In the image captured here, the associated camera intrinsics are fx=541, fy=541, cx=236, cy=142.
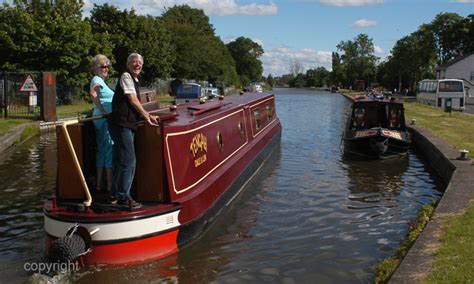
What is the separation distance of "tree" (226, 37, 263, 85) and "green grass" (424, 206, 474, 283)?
385 feet

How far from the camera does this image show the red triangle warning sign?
19.4 meters

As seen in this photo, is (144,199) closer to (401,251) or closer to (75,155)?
(75,155)

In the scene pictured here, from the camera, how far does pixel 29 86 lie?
19.4 metres

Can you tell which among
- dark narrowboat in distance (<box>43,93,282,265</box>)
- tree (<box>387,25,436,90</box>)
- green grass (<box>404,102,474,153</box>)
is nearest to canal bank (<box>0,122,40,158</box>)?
dark narrowboat in distance (<box>43,93,282,265</box>)

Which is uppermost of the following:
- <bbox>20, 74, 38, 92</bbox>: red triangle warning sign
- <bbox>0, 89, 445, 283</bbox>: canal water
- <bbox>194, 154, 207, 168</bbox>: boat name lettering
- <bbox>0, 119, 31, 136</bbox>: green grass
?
<bbox>20, 74, 38, 92</bbox>: red triangle warning sign

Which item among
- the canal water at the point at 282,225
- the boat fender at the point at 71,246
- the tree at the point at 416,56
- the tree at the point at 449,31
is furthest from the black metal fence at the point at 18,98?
the tree at the point at 449,31

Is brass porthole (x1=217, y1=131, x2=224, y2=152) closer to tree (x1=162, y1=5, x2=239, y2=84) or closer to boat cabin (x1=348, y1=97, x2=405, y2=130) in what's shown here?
boat cabin (x1=348, y1=97, x2=405, y2=130)

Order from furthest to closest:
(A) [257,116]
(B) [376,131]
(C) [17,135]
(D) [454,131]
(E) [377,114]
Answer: (D) [454,131] < (E) [377,114] < (C) [17,135] < (B) [376,131] < (A) [257,116]

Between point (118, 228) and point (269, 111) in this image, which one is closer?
point (118, 228)

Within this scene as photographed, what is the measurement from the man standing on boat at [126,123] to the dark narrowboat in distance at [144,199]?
0.24m

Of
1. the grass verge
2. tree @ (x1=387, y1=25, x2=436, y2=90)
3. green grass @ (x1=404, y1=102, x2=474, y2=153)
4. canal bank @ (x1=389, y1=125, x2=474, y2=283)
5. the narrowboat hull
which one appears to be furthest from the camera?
tree @ (x1=387, y1=25, x2=436, y2=90)

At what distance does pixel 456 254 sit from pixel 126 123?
3720mm

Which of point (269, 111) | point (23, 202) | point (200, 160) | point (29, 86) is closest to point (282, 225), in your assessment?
point (200, 160)

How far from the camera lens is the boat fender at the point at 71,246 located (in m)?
5.54
